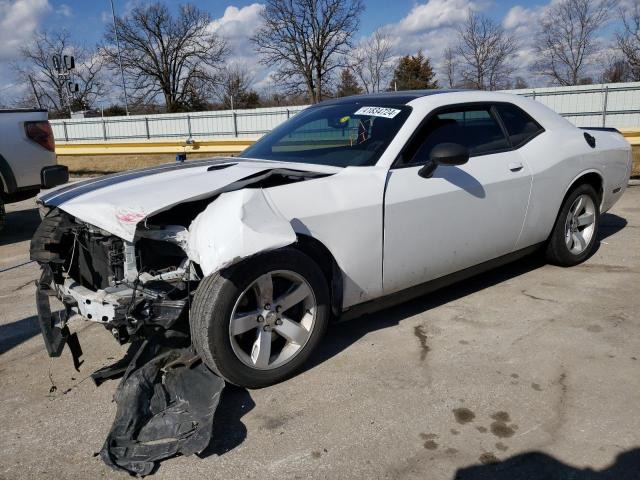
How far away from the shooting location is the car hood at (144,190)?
8.85 ft

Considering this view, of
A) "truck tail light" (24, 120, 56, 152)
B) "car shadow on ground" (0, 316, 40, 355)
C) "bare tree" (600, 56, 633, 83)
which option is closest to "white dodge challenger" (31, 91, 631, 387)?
"car shadow on ground" (0, 316, 40, 355)

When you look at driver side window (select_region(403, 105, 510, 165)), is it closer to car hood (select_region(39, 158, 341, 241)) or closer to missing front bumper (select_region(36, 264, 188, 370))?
car hood (select_region(39, 158, 341, 241))

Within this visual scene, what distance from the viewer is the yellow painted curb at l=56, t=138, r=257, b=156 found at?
15750mm

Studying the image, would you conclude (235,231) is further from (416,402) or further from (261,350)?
(416,402)

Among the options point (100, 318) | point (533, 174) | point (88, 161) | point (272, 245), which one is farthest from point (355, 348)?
point (88, 161)

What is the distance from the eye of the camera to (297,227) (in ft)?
9.50

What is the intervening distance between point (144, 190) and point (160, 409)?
3.83ft

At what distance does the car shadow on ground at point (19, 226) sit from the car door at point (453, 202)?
227 inches

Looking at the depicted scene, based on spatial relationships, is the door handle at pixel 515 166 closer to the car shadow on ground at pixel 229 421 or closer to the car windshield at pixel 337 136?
the car windshield at pixel 337 136

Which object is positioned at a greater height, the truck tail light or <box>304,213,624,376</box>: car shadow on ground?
the truck tail light

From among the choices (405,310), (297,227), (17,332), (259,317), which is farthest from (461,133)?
(17,332)

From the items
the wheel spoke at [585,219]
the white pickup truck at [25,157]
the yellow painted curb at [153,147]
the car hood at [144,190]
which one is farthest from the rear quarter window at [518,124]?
the yellow painted curb at [153,147]

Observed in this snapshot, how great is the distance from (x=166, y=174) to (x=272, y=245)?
1239 millimetres

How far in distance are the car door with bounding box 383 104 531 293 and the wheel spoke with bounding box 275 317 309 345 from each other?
0.63m
